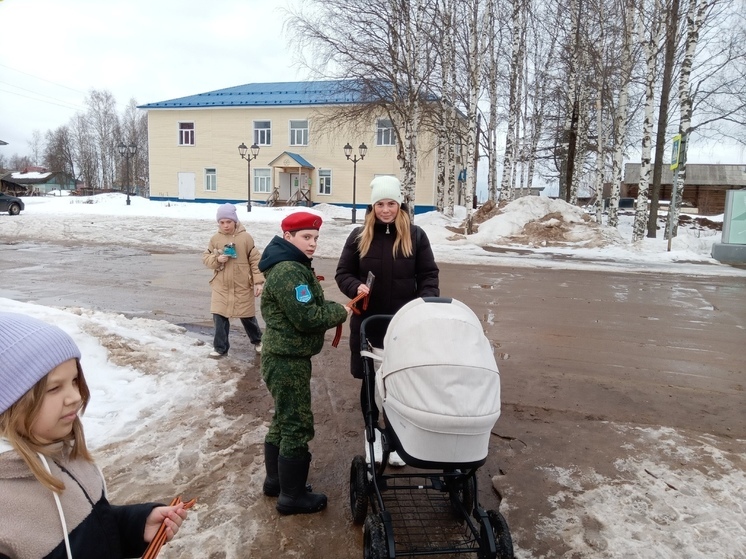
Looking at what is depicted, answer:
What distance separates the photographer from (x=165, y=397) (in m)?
4.73

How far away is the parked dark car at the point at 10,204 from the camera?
2692cm

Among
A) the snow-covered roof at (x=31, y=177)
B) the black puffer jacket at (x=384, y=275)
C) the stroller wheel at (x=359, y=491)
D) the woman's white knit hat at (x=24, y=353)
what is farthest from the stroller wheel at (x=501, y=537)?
the snow-covered roof at (x=31, y=177)

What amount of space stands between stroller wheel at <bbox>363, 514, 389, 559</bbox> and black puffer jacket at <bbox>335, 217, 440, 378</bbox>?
1.42 metres

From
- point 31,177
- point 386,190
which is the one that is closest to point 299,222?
point 386,190

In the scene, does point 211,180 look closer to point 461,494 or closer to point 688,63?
point 688,63

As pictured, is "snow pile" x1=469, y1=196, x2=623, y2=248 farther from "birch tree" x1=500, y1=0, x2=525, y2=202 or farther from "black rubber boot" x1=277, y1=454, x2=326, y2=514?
"black rubber boot" x1=277, y1=454, x2=326, y2=514

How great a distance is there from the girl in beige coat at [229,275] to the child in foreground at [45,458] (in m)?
4.28

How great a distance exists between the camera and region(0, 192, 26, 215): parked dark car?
26922mm

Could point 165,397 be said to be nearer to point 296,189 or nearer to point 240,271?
point 240,271

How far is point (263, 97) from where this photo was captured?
3922 cm

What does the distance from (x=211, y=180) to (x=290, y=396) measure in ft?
130

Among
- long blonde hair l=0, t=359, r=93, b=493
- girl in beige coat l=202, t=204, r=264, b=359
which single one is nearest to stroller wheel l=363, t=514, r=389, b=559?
long blonde hair l=0, t=359, r=93, b=493

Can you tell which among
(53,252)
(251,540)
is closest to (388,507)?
(251,540)

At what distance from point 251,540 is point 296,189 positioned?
37100mm
